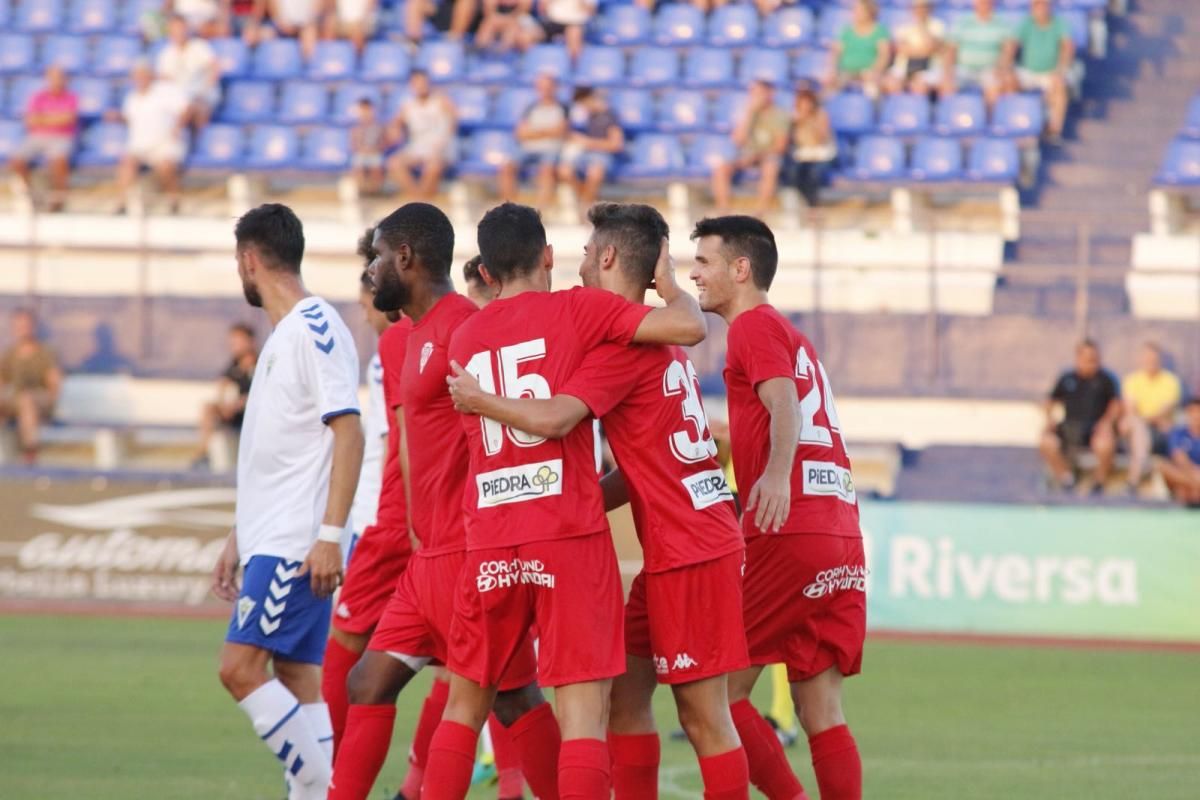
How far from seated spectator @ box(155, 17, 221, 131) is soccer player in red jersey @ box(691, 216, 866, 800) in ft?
53.4

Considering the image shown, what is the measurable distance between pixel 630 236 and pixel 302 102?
1705cm

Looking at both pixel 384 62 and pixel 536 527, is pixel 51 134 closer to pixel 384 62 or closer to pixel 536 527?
pixel 384 62

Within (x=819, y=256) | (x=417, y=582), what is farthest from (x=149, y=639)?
(x=417, y=582)

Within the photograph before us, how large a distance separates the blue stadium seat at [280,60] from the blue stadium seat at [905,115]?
6.91 m

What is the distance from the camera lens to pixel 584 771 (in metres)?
5.93

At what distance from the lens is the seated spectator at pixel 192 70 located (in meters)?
22.2

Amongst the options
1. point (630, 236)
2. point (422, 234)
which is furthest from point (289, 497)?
point (630, 236)

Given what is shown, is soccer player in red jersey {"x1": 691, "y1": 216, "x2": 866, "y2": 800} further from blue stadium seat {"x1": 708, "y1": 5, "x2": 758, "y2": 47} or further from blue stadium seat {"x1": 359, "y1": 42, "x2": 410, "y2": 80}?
blue stadium seat {"x1": 359, "y1": 42, "x2": 410, "y2": 80}

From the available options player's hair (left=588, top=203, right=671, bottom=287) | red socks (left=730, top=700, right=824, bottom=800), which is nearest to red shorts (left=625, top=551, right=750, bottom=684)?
red socks (left=730, top=700, right=824, bottom=800)

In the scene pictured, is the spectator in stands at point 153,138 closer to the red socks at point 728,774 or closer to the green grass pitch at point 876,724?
the green grass pitch at point 876,724

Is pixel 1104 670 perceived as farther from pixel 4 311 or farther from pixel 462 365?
pixel 4 311

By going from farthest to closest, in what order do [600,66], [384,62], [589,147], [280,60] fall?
[280,60], [384,62], [600,66], [589,147]

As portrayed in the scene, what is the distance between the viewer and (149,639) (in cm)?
1505

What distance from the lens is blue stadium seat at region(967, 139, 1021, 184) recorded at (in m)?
20.6
